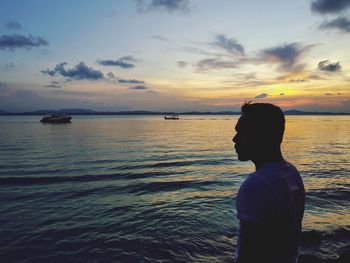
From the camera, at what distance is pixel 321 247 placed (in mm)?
10656

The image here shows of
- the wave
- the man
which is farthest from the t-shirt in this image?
the wave

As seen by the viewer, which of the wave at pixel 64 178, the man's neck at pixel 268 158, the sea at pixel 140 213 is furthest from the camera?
the wave at pixel 64 178

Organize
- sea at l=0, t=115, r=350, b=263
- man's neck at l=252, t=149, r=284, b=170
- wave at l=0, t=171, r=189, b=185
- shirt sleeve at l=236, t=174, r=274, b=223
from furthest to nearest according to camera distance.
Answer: wave at l=0, t=171, r=189, b=185 → sea at l=0, t=115, r=350, b=263 → man's neck at l=252, t=149, r=284, b=170 → shirt sleeve at l=236, t=174, r=274, b=223

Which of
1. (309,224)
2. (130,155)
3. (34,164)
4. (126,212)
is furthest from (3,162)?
(309,224)

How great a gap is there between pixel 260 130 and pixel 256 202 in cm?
71

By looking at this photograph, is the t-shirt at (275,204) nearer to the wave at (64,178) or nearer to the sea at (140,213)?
the sea at (140,213)

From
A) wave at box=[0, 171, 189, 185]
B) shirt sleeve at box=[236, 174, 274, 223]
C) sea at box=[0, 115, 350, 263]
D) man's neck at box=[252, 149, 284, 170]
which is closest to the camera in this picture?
shirt sleeve at box=[236, 174, 274, 223]

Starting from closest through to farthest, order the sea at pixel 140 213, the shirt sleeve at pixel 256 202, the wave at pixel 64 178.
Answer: the shirt sleeve at pixel 256 202 < the sea at pixel 140 213 < the wave at pixel 64 178

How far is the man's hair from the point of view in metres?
2.74

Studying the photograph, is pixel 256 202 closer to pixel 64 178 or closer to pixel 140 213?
pixel 140 213

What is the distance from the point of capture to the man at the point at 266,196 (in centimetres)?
236

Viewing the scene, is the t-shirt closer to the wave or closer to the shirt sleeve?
the shirt sleeve

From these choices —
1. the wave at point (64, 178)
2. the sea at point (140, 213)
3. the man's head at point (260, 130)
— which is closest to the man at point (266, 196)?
the man's head at point (260, 130)

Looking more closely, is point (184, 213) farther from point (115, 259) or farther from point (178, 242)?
point (115, 259)
